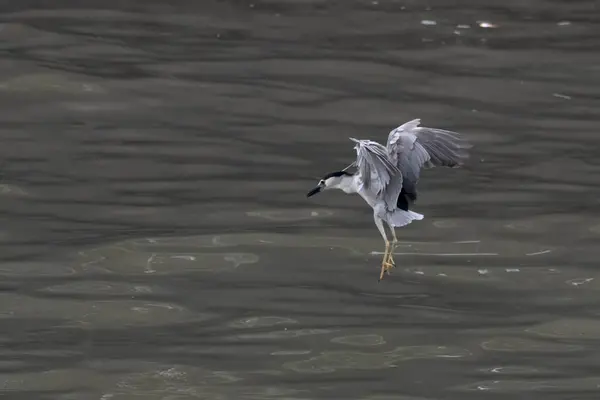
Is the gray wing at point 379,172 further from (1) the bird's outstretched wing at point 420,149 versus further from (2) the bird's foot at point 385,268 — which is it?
(2) the bird's foot at point 385,268

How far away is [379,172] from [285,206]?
2038 millimetres

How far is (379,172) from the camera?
6.32 meters

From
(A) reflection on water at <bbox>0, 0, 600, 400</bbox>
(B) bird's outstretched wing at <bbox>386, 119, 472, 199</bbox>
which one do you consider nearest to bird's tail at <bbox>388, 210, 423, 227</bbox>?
(B) bird's outstretched wing at <bbox>386, 119, 472, 199</bbox>

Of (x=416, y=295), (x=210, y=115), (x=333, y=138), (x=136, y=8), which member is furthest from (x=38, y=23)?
(x=416, y=295)

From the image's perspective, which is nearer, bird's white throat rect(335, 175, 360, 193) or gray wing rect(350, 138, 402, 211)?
gray wing rect(350, 138, 402, 211)

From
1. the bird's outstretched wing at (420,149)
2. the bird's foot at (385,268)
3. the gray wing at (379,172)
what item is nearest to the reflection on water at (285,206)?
the bird's foot at (385,268)

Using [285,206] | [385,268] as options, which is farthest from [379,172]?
[285,206]

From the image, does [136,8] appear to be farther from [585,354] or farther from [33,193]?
[585,354]

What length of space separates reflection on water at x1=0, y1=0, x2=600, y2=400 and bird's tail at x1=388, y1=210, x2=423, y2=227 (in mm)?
693

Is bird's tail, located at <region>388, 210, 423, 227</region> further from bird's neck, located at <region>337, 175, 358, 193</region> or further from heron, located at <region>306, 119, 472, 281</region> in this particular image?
bird's neck, located at <region>337, 175, 358, 193</region>

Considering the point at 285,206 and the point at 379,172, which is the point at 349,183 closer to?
the point at 379,172

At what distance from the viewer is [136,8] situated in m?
12.2

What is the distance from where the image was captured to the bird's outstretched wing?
639cm

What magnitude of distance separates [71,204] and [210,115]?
1889 mm
